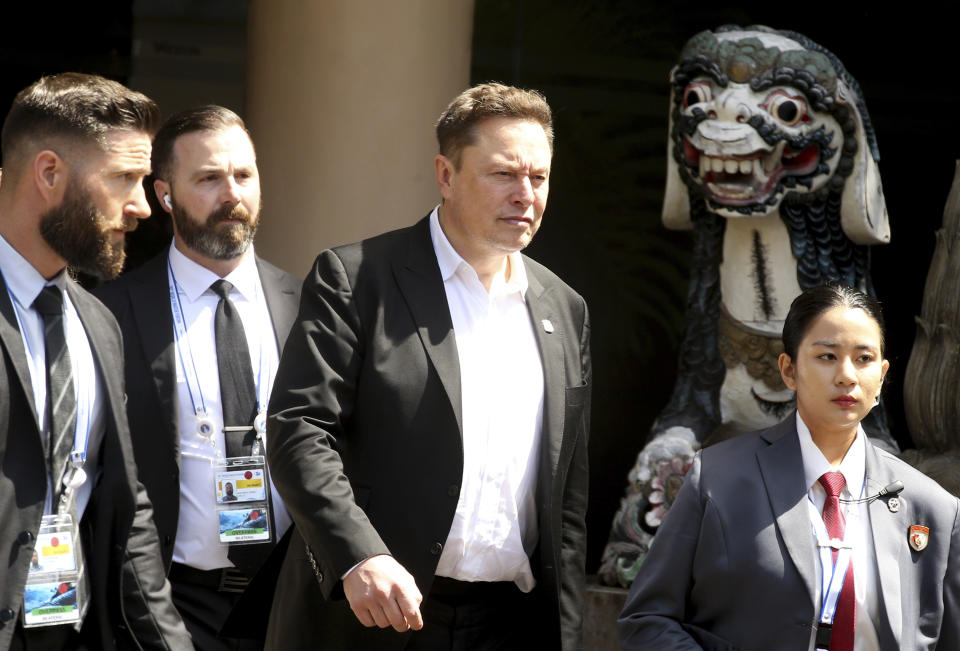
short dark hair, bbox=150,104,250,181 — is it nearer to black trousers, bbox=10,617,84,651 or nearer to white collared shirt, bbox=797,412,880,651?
black trousers, bbox=10,617,84,651

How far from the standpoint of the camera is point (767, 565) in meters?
2.99

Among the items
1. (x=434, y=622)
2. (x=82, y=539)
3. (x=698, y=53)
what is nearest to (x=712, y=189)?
(x=698, y=53)

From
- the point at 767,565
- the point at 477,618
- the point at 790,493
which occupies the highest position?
the point at 790,493

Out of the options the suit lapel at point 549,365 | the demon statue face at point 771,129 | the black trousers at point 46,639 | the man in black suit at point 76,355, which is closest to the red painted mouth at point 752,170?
the demon statue face at point 771,129

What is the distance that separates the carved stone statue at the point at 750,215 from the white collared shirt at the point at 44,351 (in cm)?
211

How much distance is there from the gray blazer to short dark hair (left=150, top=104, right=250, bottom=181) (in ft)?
5.86

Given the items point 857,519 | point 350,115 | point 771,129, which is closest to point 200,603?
point 857,519

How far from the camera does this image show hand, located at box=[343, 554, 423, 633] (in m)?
2.89

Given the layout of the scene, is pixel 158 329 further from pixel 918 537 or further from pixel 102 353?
pixel 918 537

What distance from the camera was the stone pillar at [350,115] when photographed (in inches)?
224

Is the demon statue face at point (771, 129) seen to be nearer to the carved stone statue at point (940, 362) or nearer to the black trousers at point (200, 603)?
the carved stone statue at point (940, 362)

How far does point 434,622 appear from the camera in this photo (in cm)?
325

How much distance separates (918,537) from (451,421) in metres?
1.00

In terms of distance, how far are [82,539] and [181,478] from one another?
797mm
